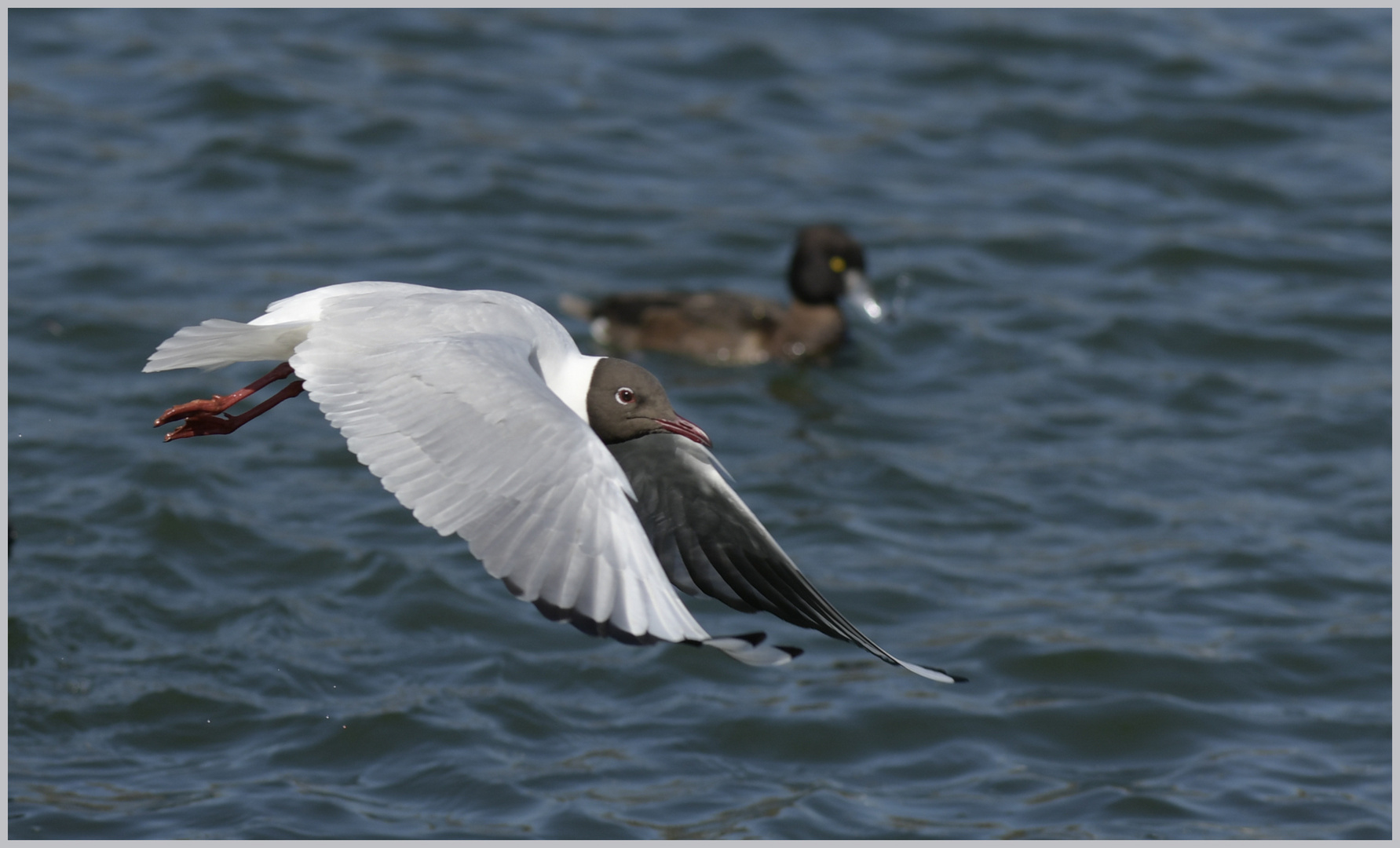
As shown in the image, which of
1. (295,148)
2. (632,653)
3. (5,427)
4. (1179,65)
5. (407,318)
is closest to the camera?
(407,318)

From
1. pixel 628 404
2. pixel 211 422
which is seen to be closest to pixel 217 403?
pixel 211 422

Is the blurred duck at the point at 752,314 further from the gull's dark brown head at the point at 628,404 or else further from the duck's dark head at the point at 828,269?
the gull's dark brown head at the point at 628,404

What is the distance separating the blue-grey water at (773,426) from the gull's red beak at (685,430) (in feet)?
5.77

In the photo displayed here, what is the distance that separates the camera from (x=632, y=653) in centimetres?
793

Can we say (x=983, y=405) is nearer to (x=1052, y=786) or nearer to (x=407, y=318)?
(x=1052, y=786)

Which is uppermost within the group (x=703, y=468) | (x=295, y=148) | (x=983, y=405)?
(x=295, y=148)

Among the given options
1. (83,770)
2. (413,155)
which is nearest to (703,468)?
(83,770)

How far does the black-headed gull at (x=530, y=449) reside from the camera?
15.0 ft

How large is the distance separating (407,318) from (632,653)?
2899 millimetres

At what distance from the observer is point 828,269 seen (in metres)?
10.8

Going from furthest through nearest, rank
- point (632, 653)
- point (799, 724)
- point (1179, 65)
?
point (1179, 65), point (632, 653), point (799, 724)

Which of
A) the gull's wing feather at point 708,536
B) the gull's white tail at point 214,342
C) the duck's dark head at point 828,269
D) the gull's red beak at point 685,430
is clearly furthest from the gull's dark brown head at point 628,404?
the duck's dark head at point 828,269

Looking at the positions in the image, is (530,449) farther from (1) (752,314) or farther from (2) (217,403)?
(1) (752,314)

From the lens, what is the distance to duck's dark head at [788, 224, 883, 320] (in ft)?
35.4
